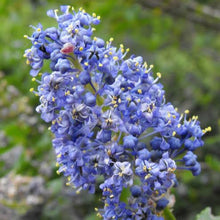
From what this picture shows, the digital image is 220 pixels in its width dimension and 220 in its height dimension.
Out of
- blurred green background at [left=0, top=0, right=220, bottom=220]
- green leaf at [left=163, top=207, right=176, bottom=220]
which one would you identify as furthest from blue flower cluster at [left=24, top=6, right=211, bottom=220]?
blurred green background at [left=0, top=0, right=220, bottom=220]

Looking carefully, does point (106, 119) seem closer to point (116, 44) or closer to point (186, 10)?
point (186, 10)

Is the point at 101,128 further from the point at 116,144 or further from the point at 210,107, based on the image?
the point at 210,107

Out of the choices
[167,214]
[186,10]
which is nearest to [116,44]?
[186,10]

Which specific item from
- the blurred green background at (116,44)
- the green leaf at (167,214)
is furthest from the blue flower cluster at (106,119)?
the blurred green background at (116,44)

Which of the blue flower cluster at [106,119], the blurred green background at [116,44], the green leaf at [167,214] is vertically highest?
the blurred green background at [116,44]

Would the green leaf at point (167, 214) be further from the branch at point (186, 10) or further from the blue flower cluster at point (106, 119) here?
the branch at point (186, 10)

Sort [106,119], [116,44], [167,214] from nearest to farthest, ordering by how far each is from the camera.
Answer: [106,119] < [167,214] < [116,44]
